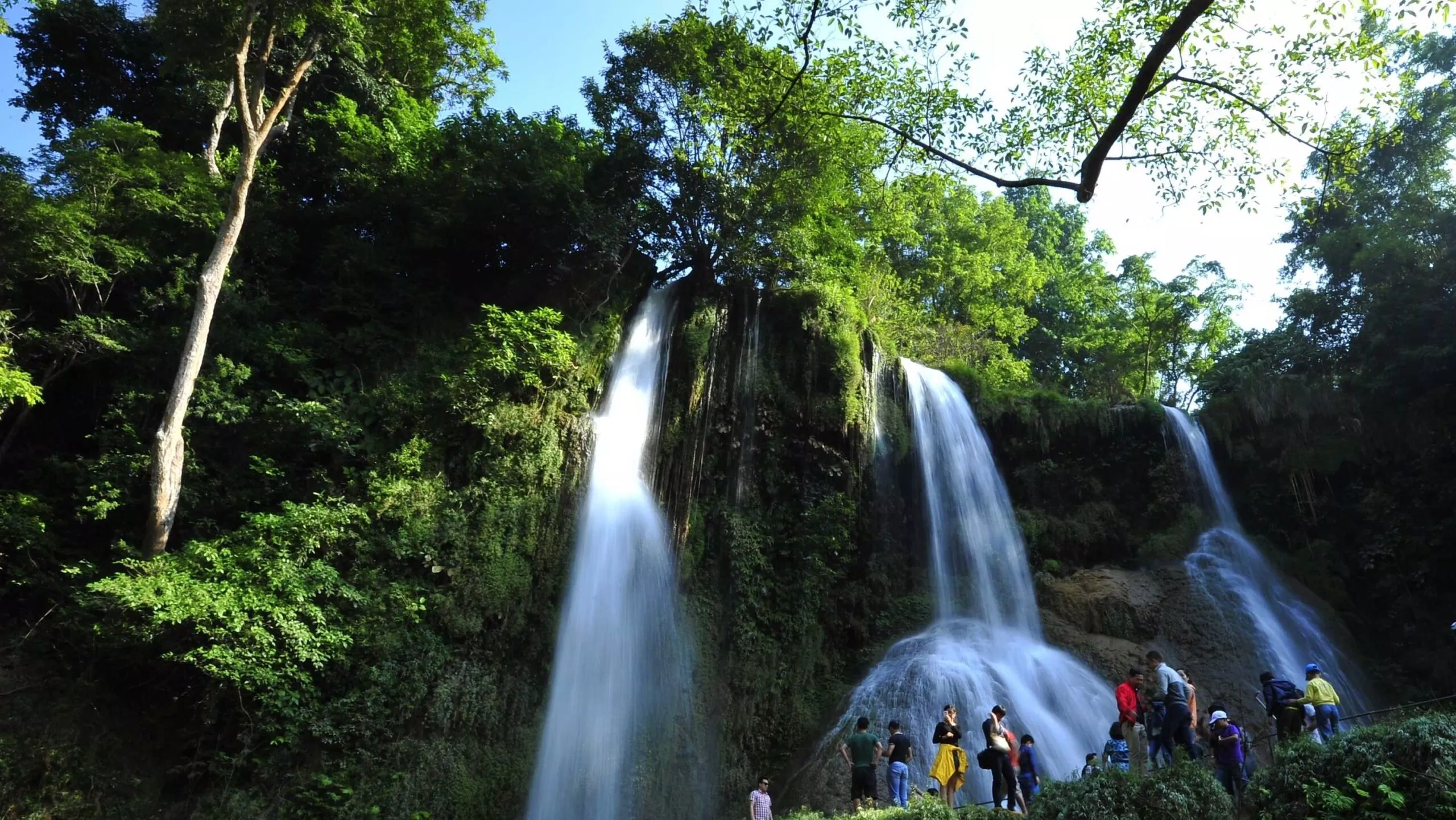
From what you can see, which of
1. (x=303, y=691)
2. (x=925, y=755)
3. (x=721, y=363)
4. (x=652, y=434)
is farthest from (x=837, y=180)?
(x=303, y=691)

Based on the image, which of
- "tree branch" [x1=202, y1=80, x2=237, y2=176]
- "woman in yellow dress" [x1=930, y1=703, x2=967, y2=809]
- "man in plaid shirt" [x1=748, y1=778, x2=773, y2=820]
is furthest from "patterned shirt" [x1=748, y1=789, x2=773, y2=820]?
"tree branch" [x1=202, y1=80, x2=237, y2=176]

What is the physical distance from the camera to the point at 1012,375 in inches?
925

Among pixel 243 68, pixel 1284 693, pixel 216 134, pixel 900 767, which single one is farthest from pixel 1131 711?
pixel 216 134

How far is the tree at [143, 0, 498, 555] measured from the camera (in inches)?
434

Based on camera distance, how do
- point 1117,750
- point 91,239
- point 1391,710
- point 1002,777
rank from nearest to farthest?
point 1391,710 → point 1117,750 → point 1002,777 → point 91,239

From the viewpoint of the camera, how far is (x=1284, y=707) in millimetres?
8352

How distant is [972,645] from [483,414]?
9114 mm

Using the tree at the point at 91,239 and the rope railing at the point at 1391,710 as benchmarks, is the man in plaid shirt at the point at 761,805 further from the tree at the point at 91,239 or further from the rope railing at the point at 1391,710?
the tree at the point at 91,239

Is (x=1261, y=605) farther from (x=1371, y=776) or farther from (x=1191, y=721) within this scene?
(x=1371, y=776)

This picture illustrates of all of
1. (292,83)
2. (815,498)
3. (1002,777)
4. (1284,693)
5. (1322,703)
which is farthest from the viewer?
(815,498)

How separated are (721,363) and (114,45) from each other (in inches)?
607

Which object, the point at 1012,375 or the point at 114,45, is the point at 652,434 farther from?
the point at 114,45

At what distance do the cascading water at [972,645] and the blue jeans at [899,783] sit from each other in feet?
5.75

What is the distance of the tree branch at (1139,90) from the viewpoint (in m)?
5.59
